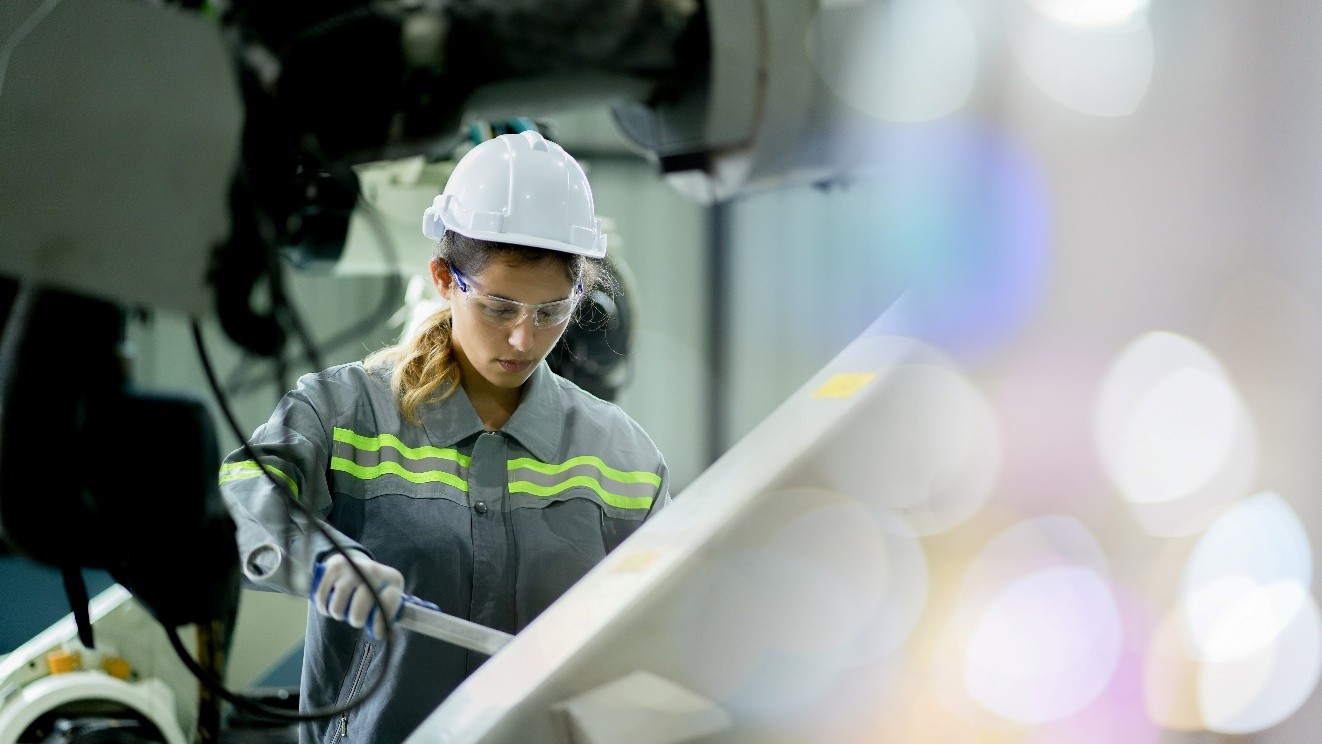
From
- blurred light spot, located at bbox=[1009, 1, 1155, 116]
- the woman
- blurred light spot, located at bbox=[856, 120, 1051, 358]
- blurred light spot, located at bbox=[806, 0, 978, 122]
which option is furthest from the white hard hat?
blurred light spot, located at bbox=[1009, 1, 1155, 116]

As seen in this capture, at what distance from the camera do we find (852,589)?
70 cm

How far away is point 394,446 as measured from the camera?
1.22 m

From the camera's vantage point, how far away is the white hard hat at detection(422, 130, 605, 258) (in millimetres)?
1199

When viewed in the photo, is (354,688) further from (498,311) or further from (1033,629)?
(1033,629)

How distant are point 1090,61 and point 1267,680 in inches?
14.9

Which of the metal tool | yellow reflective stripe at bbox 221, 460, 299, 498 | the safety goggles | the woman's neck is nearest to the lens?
the metal tool

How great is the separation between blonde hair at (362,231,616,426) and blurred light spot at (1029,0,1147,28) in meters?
0.70

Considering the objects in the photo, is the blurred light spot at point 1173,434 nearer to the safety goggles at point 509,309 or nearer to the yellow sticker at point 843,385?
the yellow sticker at point 843,385

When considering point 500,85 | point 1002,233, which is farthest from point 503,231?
point 1002,233

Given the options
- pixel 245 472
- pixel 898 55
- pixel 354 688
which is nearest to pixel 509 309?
pixel 245 472

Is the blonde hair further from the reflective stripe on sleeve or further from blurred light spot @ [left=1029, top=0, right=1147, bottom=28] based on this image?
blurred light spot @ [left=1029, top=0, right=1147, bottom=28]

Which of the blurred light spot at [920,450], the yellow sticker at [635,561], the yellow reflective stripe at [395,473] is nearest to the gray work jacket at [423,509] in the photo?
the yellow reflective stripe at [395,473]

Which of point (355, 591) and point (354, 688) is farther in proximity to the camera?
point (354, 688)

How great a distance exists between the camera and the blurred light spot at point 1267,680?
2.05 ft
